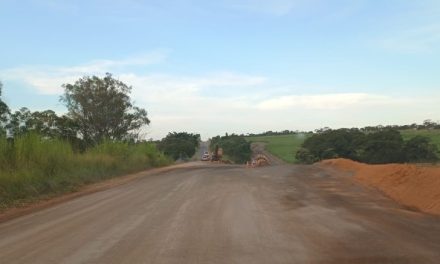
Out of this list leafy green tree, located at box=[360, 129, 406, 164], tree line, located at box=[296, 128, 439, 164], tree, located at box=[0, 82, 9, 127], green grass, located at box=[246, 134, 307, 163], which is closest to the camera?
tree, located at box=[0, 82, 9, 127]

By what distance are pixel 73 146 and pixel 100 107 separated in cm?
1804

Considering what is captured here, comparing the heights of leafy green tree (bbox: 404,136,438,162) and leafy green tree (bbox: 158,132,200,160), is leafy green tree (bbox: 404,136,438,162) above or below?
below

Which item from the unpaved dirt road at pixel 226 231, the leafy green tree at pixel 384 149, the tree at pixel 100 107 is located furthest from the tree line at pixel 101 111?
the unpaved dirt road at pixel 226 231

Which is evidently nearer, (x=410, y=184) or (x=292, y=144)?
(x=410, y=184)

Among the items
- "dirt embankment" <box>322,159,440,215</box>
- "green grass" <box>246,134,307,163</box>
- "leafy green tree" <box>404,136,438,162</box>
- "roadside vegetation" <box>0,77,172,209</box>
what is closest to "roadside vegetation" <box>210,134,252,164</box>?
"green grass" <box>246,134,307,163</box>

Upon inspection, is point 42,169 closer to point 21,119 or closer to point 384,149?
point 21,119

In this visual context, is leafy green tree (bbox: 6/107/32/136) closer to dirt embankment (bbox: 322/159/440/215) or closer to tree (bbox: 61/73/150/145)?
tree (bbox: 61/73/150/145)

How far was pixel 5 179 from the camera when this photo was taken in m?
17.9

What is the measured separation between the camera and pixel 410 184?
16594 millimetres

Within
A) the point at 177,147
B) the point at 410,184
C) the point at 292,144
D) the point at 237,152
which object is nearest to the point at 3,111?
the point at 410,184

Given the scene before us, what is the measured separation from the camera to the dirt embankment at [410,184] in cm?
1404

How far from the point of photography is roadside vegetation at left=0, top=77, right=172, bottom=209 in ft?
64.0

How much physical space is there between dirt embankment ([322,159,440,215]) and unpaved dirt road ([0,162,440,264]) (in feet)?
2.25

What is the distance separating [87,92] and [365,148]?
30.4 m
